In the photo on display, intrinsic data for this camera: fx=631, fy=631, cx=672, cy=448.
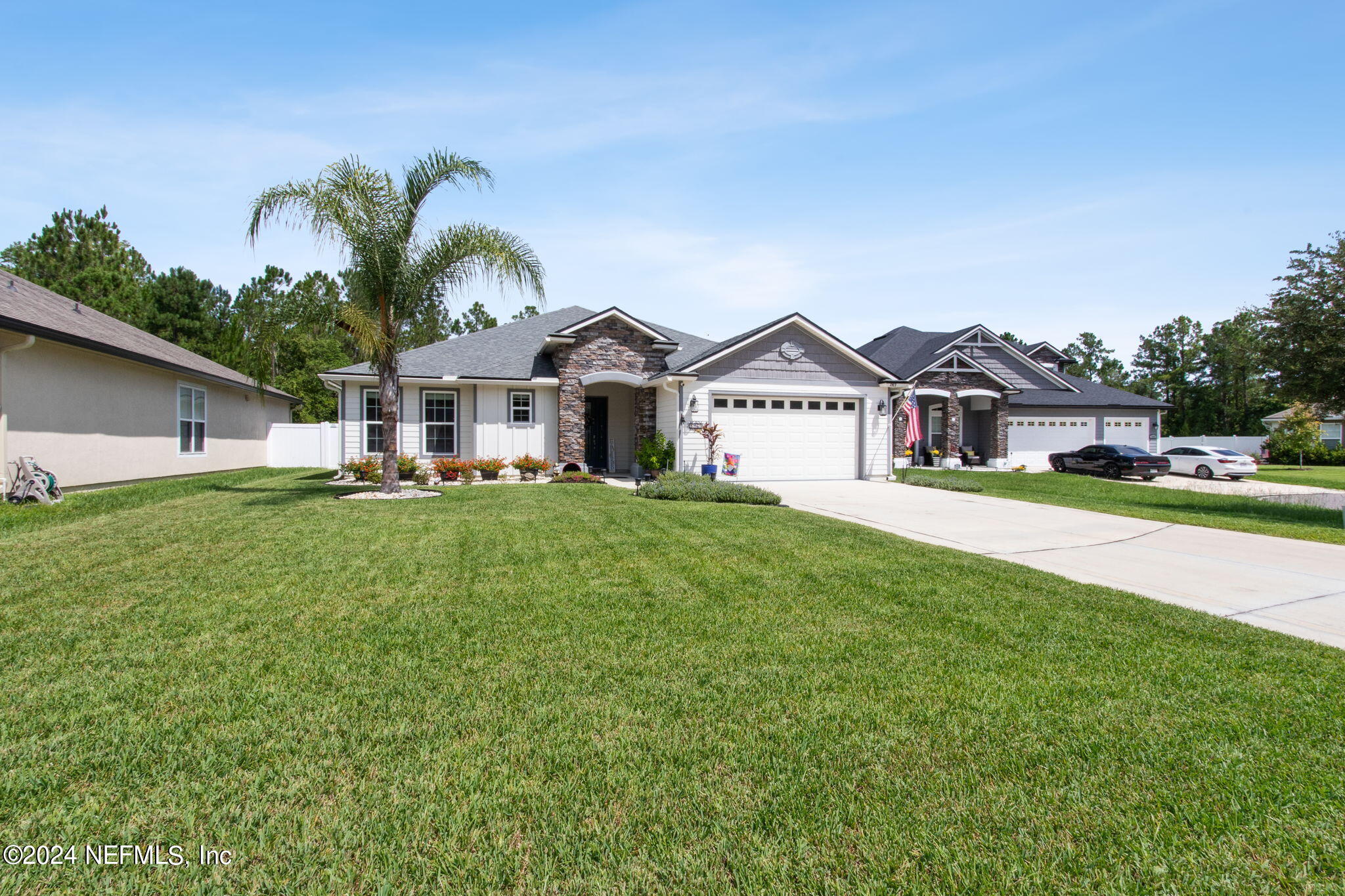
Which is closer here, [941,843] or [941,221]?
[941,843]

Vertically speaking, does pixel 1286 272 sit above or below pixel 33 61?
below

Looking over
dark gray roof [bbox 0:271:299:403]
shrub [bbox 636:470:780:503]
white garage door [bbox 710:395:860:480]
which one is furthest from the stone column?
dark gray roof [bbox 0:271:299:403]

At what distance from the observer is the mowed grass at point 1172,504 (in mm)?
10420

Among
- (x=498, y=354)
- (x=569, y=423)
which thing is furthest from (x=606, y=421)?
(x=498, y=354)

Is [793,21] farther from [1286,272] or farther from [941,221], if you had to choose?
[1286,272]

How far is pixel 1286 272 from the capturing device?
14484mm

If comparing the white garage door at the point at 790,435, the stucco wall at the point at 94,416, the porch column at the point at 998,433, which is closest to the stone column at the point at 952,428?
the porch column at the point at 998,433

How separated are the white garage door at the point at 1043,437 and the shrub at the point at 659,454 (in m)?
16.4

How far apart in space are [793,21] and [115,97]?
11.3 metres

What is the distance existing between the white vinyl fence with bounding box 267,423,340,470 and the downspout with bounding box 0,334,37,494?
12806 mm

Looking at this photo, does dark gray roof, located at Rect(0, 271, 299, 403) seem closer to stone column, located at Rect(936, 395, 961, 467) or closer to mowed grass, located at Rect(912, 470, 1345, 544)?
mowed grass, located at Rect(912, 470, 1345, 544)

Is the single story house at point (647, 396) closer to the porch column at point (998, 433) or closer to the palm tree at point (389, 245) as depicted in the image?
the palm tree at point (389, 245)

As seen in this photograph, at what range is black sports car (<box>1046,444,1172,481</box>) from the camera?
2188 cm

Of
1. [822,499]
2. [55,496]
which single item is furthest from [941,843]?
[55,496]
